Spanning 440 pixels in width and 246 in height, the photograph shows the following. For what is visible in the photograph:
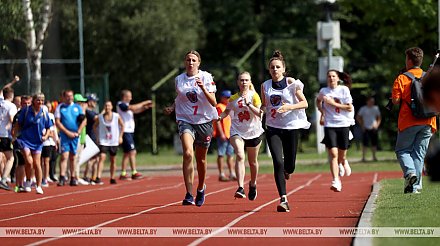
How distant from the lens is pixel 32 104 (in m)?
22.9

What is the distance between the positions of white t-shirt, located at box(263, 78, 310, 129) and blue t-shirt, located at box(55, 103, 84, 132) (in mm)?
10553

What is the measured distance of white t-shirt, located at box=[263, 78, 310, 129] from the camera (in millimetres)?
16094

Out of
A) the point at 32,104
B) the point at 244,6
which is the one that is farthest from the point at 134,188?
the point at 244,6

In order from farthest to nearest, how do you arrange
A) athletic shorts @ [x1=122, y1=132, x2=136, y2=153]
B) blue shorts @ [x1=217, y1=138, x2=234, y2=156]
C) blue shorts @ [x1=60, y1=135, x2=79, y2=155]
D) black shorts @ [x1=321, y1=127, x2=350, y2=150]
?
athletic shorts @ [x1=122, y1=132, x2=136, y2=153]
blue shorts @ [x1=217, y1=138, x2=234, y2=156]
blue shorts @ [x1=60, y1=135, x2=79, y2=155]
black shorts @ [x1=321, y1=127, x2=350, y2=150]

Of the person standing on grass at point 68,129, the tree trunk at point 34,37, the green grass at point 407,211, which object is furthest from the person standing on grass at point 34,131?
the tree trunk at point 34,37

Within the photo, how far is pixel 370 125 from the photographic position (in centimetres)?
3591

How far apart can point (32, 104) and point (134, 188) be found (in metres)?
2.69

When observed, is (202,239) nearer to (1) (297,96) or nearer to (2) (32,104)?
(1) (297,96)

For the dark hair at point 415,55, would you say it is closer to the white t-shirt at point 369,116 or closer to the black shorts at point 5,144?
the black shorts at point 5,144

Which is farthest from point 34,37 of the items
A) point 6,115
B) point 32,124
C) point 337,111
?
point 337,111

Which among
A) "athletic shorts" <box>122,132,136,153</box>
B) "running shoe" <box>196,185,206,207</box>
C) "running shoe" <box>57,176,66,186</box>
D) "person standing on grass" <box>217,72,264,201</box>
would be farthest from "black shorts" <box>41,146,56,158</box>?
"running shoe" <box>196,185,206,207</box>

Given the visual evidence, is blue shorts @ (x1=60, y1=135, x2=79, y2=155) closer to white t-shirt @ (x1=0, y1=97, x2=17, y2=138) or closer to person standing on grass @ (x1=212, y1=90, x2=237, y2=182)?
white t-shirt @ (x1=0, y1=97, x2=17, y2=138)

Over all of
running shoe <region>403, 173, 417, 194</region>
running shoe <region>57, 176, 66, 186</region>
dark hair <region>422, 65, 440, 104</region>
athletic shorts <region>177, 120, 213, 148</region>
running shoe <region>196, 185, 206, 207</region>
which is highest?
dark hair <region>422, 65, 440, 104</region>

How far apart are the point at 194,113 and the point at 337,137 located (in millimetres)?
4296
